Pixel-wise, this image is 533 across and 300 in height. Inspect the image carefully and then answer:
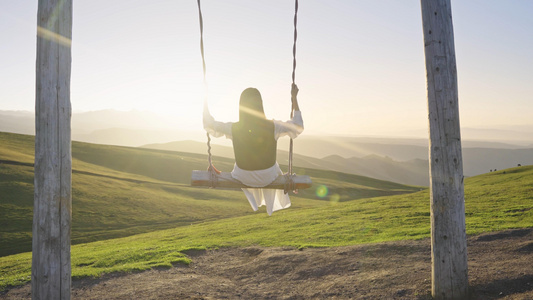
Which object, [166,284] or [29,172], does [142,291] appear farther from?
[29,172]

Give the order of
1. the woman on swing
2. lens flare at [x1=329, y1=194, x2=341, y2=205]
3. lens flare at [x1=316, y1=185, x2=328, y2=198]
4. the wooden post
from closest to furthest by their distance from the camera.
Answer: the wooden post, the woman on swing, lens flare at [x1=329, y1=194, x2=341, y2=205], lens flare at [x1=316, y1=185, x2=328, y2=198]

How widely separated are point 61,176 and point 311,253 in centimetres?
864

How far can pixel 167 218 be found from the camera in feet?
127

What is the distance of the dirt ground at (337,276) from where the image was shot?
7176 millimetres

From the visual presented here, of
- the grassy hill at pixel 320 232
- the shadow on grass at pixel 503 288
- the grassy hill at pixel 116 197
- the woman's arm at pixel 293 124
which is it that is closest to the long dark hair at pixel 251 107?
the woman's arm at pixel 293 124

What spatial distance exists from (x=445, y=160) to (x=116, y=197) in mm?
43467

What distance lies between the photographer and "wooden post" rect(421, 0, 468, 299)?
20.9 ft

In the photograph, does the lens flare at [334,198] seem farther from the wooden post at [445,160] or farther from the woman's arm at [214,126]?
the wooden post at [445,160]

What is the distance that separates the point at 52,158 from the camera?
5.68 m

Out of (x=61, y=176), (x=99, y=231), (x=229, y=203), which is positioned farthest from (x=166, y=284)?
(x=229, y=203)

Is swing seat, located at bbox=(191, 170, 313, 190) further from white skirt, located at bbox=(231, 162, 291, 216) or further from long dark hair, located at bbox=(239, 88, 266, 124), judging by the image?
long dark hair, located at bbox=(239, 88, 266, 124)

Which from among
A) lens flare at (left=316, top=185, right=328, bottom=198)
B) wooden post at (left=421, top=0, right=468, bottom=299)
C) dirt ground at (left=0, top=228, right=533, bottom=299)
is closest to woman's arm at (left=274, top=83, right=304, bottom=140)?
wooden post at (left=421, top=0, right=468, bottom=299)

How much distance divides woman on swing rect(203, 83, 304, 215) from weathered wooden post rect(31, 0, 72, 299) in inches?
117

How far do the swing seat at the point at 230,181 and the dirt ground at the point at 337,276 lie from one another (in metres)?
2.64
